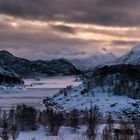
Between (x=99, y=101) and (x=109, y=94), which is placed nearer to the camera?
(x=99, y=101)

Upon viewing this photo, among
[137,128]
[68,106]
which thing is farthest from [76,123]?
[68,106]

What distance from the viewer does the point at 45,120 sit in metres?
51.4

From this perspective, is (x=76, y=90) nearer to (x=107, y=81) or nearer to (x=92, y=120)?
(x=107, y=81)

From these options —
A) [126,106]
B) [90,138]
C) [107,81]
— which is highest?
[107,81]

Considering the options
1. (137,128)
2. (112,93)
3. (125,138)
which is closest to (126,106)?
(112,93)

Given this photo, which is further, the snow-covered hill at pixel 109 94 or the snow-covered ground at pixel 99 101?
the snow-covered hill at pixel 109 94

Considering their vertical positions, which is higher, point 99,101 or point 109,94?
point 109,94

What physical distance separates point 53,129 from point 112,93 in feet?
206

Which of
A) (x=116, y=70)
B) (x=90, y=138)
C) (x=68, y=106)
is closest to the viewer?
(x=90, y=138)

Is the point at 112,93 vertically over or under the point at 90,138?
over

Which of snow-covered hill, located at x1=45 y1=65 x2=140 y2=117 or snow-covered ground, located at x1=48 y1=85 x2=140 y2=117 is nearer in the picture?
snow-covered ground, located at x1=48 y1=85 x2=140 y2=117

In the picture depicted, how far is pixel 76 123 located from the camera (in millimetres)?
50344

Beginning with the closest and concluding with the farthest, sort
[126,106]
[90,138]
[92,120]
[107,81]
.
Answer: [90,138]
[92,120]
[126,106]
[107,81]

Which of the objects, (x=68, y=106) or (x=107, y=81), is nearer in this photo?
(x=68, y=106)
